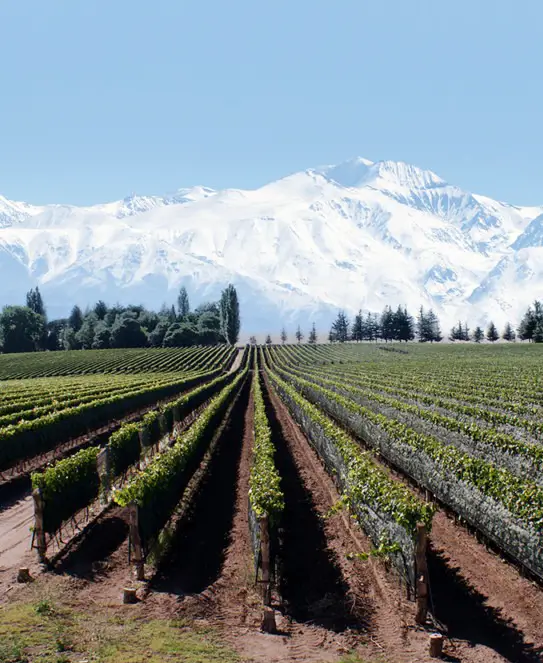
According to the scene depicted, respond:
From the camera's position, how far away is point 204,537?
15211 millimetres

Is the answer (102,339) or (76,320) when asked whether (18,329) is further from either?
(76,320)

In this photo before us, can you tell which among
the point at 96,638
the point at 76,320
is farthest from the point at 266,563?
the point at 76,320

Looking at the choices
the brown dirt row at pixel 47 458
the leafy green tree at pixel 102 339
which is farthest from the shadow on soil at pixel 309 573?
the leafy green tree at pixel 102 339

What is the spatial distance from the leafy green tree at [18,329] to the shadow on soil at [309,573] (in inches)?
5834

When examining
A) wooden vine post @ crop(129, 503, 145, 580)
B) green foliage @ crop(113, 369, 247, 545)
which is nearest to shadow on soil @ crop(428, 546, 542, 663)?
wooden vine post @ crop(129, 503, 145, 580)

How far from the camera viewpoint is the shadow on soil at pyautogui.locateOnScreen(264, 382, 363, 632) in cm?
1100

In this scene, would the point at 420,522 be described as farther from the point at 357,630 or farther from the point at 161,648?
the point at 161,648

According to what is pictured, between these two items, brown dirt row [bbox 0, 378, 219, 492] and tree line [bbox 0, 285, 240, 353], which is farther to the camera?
tree line [bbox 0, 285, 240, 353]

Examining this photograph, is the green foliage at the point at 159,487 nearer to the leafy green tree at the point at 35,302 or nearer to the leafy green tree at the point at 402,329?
the leafy green tree at the point at 402,329

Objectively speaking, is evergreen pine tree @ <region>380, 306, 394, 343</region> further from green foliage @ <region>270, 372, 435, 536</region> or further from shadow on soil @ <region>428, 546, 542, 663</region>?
shadow on soil @ <region>428, 546, 542, 663</region>

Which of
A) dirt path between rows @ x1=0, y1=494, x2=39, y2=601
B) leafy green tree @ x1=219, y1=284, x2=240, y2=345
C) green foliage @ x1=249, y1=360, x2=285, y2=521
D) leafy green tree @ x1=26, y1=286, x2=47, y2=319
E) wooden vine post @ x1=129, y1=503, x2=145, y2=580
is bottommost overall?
dirt path between rows @ x1=0, y1=494, x2=39, y2=601

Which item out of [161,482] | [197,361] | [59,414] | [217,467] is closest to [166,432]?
[59,414]

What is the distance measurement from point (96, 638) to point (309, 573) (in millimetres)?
5055

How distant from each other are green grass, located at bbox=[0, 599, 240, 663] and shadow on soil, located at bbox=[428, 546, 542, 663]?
4.36m
